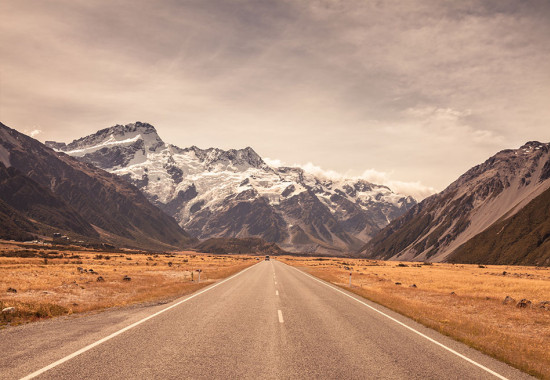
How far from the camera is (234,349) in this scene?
10.4 meters

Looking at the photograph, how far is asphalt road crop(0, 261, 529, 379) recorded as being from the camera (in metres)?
8.38

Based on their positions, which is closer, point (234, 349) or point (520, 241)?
point (234, 349)

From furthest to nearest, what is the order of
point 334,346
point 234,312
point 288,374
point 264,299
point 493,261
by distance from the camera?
point 493,261
point 264,299
point 234,312
point 334,346
point 288,374

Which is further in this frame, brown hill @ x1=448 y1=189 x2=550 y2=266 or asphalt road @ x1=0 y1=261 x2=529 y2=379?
brown hill @ x1=448 y1=189 x2=550 y2=266

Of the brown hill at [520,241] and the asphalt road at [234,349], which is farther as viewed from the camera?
the brown hill at [520,241]

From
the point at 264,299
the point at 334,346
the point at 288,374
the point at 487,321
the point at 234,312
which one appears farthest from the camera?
the point at 264,299

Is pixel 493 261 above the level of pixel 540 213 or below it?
below

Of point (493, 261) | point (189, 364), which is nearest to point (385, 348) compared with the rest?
point (189, 364)

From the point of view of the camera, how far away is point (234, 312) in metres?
17.0

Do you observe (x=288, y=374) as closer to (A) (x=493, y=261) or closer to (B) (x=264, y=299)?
(B) (x=264, y=299)

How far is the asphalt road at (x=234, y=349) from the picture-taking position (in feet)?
27.5

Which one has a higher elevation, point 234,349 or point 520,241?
point 520,241

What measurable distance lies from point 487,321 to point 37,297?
25.6 m

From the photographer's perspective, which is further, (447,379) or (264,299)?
(264,299)
